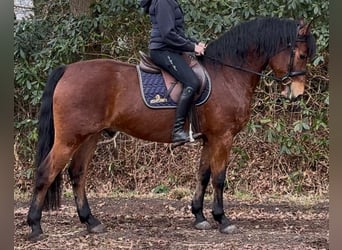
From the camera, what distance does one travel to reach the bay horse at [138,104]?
15.8 ft

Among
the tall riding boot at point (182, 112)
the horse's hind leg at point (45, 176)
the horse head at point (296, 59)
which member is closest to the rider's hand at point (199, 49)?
the tall riding boot at point (182, 112)

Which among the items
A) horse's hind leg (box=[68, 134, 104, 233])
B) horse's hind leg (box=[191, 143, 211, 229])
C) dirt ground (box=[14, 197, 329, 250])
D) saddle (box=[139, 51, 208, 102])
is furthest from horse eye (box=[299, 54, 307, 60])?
horse's hind leg (box=[68, 134, 104, 233])

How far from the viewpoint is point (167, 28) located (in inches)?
189

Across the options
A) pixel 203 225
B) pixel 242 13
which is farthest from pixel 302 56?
pixel 242 13

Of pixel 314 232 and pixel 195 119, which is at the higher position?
pixel 195 119

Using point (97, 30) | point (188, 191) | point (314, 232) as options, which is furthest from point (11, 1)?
point (97, 30)

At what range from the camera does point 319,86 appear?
851cm

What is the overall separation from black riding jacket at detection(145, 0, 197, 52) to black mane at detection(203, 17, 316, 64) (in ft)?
1.33

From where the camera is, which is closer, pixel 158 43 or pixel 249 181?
pixel 158 43

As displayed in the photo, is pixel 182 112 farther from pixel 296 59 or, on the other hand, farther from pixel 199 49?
pixel 296 59

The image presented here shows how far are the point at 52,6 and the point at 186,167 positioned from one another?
400cm

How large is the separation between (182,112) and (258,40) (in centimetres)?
113

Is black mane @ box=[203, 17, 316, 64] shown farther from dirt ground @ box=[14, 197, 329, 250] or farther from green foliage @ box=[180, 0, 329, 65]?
green foliage @ box=[180, 0, 329, 65]

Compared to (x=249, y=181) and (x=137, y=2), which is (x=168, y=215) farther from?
(x=137, y=2)
